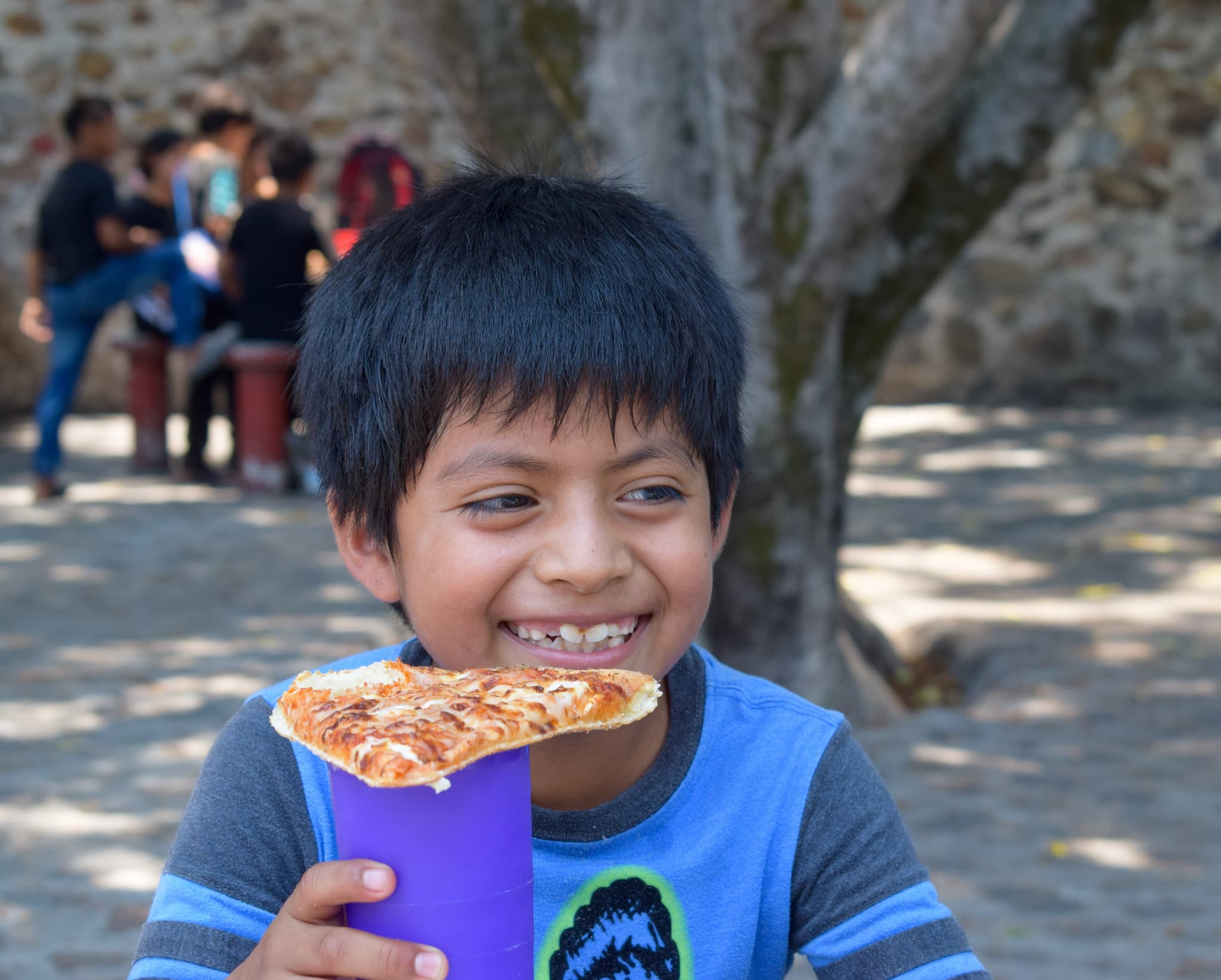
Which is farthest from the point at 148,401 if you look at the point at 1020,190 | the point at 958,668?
the point at 1020,190

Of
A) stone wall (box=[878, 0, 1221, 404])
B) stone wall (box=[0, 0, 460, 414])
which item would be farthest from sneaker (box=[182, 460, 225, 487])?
stone wall (box=[878, 0, 1221, 404])

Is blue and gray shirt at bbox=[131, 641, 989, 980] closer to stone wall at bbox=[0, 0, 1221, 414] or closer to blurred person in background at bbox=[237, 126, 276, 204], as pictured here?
blurred person in background at bbox=[237, 126, 276, 204]

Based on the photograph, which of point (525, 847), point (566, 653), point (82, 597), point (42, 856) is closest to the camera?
point (525, 847)

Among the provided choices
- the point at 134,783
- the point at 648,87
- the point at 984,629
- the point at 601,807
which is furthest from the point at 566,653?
the point at 984,629

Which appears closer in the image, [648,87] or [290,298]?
[648,87]

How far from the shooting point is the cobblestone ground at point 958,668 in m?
3.40

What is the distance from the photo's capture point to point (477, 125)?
154 inches

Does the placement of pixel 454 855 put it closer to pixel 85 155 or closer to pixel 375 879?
pixel 375 879

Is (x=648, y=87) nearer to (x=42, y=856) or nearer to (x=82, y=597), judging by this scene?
(x=42, y=856)

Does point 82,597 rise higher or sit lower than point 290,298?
lower

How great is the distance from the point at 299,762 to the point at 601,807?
0.33m

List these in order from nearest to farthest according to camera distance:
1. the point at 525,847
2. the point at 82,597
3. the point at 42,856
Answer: the point at 525,847 → the point at 42,856 → the point at 82,597

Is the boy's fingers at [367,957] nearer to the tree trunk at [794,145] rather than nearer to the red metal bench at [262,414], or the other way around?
the tree trunk at [794,145]

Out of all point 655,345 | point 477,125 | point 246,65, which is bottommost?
point 655,345
